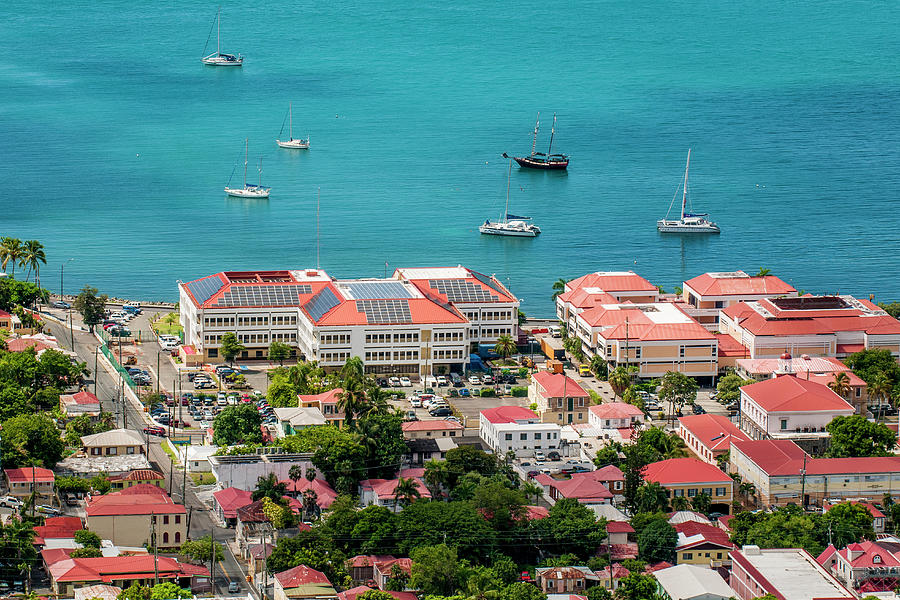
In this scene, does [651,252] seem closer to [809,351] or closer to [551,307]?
[551,307]

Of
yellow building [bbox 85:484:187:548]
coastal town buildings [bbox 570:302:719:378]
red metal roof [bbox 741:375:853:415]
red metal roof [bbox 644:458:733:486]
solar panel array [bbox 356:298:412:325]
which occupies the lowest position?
yellow building [bbox 85:484:187:548]

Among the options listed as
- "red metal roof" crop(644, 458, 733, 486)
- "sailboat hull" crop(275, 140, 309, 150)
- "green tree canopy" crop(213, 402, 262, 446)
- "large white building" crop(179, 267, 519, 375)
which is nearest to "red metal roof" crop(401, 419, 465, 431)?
"green tree canopy" crop(213, 402, 262, 446)

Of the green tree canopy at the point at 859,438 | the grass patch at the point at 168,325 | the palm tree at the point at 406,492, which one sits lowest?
the palm tree at the point at 406,492

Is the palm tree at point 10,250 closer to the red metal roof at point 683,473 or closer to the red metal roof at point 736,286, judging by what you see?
the red metal roof at point 736,286

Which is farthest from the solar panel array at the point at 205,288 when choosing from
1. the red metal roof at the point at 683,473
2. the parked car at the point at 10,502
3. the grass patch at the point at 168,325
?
the red metal roof at the point at 683,473

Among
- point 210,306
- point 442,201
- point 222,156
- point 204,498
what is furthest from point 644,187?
point 204,498

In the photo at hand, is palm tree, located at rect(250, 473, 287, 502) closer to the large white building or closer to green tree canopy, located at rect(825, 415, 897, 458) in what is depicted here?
the large white building
